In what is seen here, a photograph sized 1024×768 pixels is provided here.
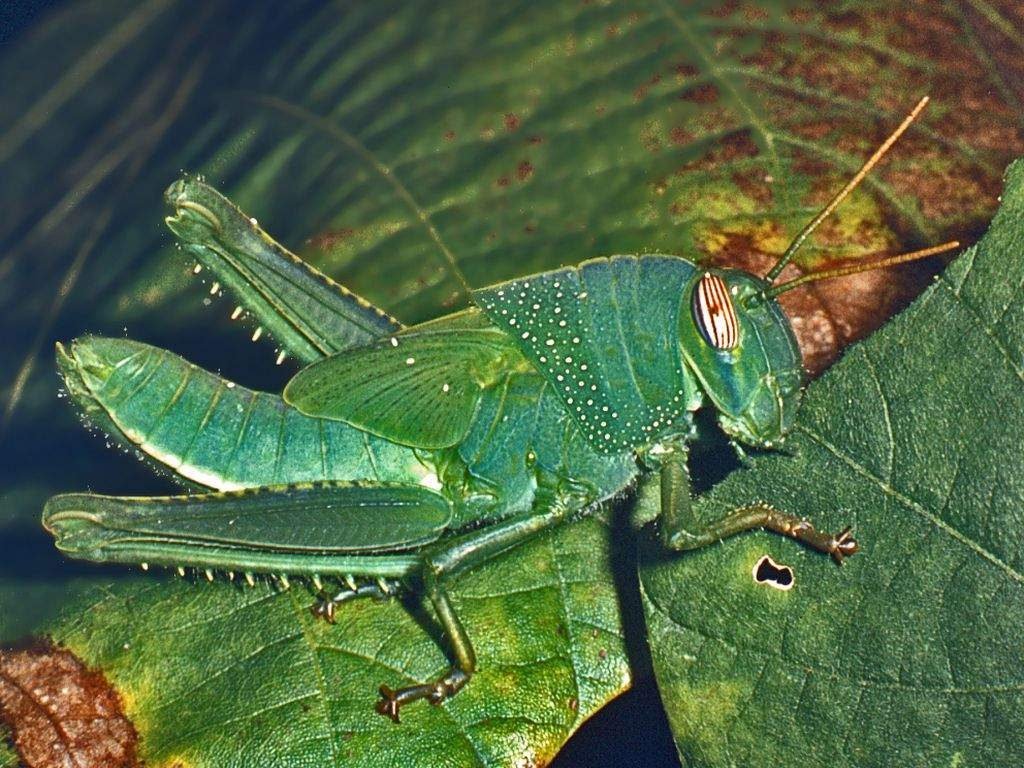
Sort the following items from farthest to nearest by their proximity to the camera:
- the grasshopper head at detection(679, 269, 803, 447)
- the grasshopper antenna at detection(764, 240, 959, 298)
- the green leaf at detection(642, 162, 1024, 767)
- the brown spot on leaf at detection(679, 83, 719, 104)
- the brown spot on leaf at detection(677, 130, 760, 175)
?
the brown spot on leaf at detection(679, 83, 719, 104) < the brown spot on leaf at detection(677, 130, 760, 175) < the grasshopper head at detection(679, 269, 803, 447) < the grasshopper antenna at detection(764, 240, 959, 298) < the green leaf at detection(642, 162, 1024, 767)

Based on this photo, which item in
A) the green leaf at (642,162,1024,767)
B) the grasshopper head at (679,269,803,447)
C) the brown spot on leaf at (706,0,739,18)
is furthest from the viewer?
the brown spot on leaf at (706,0,739,18)

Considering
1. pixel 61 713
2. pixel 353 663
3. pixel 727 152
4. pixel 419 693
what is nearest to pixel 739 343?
pixel 727 152

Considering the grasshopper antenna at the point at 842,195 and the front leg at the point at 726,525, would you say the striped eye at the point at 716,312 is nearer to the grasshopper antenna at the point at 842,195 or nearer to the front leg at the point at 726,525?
the grasshopper antenna at the point at 842,195

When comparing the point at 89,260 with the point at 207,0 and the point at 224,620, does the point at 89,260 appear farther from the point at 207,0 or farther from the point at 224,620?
the point at 224,620

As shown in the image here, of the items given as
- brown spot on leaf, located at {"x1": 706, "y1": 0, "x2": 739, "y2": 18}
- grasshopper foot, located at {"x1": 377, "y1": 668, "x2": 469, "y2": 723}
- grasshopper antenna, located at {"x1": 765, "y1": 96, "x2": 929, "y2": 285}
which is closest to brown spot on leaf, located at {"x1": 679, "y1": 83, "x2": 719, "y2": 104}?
brown spot on leaf, located at {"x1": 706, "y1": 0, "x2": 739, "y2": 18}

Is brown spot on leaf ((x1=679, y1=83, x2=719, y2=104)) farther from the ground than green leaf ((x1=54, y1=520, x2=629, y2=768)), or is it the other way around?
brown spot on leaf ((x1=679, y1=83, x2=719, y2=104))

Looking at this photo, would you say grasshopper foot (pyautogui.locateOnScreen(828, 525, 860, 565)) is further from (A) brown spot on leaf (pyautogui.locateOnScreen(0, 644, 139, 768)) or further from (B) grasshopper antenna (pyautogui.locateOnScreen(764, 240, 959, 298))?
(A) brown spot on leaf (pyautogui.locateOnScreen(0, 644, 139, 768))

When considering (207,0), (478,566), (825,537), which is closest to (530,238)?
(478,566)
